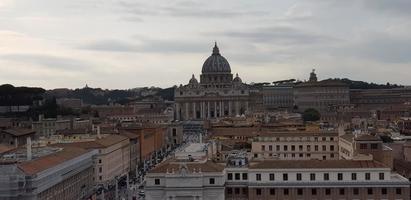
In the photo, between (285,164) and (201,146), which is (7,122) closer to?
(201,146)

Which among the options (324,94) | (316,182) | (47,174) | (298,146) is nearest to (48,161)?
(47,174)

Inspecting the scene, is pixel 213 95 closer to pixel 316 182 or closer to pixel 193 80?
pixel 193 80

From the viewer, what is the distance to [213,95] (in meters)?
181

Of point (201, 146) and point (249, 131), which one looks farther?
point (249, 131)

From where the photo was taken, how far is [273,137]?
59000 millimetres

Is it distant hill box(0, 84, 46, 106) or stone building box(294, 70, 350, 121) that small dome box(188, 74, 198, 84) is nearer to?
stone building box(294, 70, 350, 121)

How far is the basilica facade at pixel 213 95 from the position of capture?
18138 centimetres

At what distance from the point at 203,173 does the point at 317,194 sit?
583cm

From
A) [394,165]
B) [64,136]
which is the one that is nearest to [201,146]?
[394,165]

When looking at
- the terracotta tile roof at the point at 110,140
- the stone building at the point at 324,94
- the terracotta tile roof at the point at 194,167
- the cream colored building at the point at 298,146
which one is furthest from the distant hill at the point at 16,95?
the terracotta tile roof at the point at 194,167

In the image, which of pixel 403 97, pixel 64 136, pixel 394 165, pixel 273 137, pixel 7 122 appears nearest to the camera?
pixel 394 165

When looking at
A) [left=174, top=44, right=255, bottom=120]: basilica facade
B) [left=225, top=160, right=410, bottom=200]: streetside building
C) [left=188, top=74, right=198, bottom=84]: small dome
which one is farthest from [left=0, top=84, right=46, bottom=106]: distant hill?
[left=225, top=160, right=410, bottom=200]: streetside building

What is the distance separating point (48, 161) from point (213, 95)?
132473 mm

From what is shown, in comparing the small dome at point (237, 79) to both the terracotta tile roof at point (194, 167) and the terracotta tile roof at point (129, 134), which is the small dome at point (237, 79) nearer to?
the terracotta tile roof at point (129, 134)
